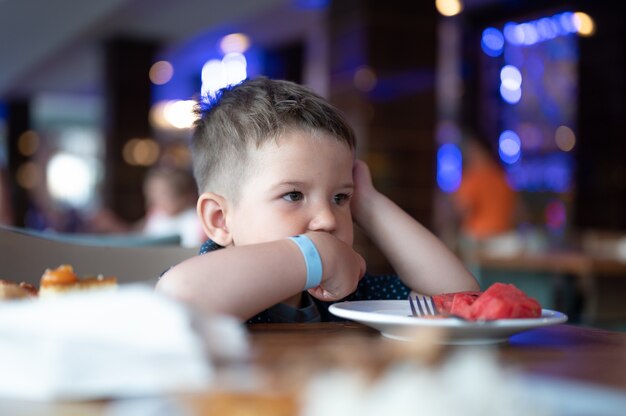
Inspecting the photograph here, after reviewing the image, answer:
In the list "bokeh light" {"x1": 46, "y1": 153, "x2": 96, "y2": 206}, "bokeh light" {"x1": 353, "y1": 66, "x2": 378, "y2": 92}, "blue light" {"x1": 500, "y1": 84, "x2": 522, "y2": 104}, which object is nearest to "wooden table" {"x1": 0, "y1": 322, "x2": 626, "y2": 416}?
"bokeh light" {"x1": 353, "y1": 66, "x2": 378, "y2": 92}

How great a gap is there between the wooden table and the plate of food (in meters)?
0.02

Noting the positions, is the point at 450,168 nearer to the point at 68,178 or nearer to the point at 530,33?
the point at 530,33

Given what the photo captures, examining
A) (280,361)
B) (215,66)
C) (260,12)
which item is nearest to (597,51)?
(260,12)

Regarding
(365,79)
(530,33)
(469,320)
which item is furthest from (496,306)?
(530,33)

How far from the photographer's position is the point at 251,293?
854mm

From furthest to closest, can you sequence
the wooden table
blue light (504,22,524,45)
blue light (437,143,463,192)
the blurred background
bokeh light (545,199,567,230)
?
blue light (437,143,463,192), blue light (504,22,524,45), bokeh light (545,199,567,230), the blurred background, the wooden table

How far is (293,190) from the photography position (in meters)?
1.18

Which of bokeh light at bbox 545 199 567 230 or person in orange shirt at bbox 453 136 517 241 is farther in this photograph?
bokeh light at bbox 545 199 567 230

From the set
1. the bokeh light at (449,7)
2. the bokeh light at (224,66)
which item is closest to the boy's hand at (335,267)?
the bokeh light at (449,7)

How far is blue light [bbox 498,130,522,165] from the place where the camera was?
31.2 ft

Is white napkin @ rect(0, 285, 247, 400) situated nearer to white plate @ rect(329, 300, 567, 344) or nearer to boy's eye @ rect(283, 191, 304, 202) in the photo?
white plate @ rect(329, 300, 567, 344)

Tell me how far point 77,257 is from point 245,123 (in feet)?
1.60

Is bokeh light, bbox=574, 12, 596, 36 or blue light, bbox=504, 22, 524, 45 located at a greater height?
blue light, bbox=504, 22, 524, 45

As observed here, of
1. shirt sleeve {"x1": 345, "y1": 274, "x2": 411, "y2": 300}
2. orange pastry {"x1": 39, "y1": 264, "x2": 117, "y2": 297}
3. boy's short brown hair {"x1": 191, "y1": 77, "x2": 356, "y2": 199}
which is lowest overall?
shirt sleeve {"x1": 345, "y1": 274, "x2": 411, "y2": 300}
